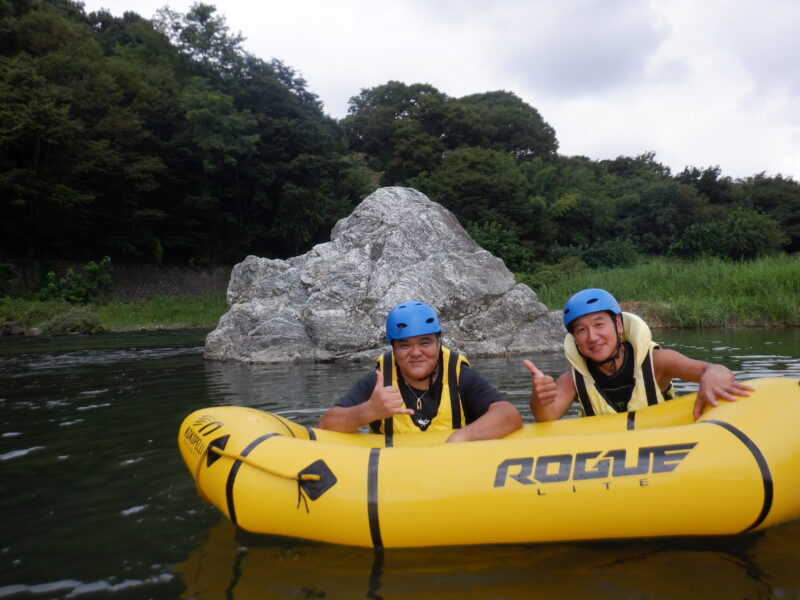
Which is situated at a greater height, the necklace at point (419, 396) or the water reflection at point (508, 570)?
the necklace at point (419, 396)

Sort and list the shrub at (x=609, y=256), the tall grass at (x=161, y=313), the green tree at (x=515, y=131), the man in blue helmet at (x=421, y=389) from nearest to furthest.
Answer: the man in blue helmet at (x=421, y=389) → the tall grass at (x=161, y=313) → the shrub at (x=609, y=256) → the green tree at (x=515, y=131)

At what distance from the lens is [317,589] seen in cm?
259

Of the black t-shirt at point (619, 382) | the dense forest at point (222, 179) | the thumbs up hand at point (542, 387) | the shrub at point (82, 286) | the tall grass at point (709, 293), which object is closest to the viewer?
the thumbs up hand at point (542, 387)

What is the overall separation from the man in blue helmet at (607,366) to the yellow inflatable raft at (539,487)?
649 mm

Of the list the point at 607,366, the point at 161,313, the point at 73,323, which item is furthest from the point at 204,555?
the point at 161,313

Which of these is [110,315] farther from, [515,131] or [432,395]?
[515,131]

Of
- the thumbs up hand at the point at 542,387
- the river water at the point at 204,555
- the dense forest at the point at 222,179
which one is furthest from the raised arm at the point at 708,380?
the dense forest at the point at 222,179

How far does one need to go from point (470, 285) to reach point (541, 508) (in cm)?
886

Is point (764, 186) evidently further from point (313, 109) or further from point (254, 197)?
point (254, 197)

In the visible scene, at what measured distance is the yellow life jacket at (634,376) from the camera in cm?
394

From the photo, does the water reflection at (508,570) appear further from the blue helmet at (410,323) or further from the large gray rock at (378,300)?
the large gray rock at (378,300)

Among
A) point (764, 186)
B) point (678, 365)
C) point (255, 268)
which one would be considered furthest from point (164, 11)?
point (678, 365)

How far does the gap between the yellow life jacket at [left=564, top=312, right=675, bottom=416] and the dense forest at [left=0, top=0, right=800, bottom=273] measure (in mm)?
21122

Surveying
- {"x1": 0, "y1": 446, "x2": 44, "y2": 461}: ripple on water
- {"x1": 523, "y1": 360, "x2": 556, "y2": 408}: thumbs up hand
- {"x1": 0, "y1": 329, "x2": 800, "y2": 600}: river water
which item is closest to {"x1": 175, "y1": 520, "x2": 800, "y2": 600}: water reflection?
{"x1": 0, "y1": 329, "x2": 800, "y2": 600}: river water
